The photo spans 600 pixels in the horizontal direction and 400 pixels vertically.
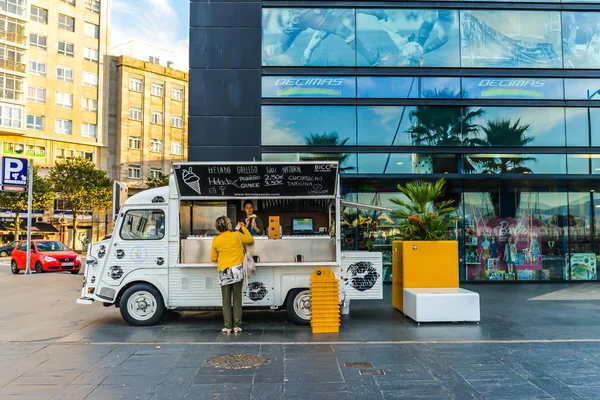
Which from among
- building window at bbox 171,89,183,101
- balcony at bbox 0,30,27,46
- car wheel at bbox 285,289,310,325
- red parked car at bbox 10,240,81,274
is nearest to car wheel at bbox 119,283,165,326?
car wheel at bbox 285,289,310,325

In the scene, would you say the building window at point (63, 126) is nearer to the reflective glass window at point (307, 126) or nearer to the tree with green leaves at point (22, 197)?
the tree with green leaves at point (22, 197)

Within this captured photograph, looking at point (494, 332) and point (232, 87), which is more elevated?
point (232, 87)

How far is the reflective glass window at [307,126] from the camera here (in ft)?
51.4

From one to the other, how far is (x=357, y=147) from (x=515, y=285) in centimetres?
650

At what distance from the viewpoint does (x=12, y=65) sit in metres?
46.8

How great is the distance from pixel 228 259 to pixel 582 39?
46.3 ft

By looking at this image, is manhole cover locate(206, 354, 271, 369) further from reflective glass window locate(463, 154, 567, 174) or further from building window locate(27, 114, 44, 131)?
building window locate(27, 114, 44, 131)

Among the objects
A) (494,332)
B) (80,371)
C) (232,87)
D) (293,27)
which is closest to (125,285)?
Result: (80,371)

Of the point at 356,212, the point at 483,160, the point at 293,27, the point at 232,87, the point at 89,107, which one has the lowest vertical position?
the point at 356,212

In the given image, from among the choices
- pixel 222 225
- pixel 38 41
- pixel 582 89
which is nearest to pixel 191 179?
pixel 222 225

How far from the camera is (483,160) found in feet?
51.9

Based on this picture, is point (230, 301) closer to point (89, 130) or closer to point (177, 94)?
point (89, 130)

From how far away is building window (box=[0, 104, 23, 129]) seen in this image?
4575 centimetres

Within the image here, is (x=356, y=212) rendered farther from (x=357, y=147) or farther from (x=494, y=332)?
(x=494, y=332)
